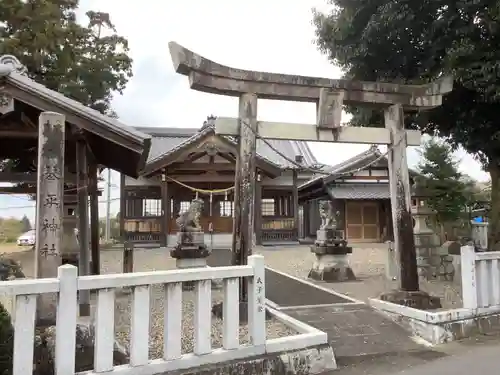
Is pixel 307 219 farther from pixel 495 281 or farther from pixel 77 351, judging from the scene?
pixel 77 351

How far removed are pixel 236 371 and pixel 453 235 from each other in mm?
13169

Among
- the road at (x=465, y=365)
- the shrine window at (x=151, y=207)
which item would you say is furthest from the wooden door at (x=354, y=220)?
the road at (x=465, y=365)

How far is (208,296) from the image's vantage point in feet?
13.7

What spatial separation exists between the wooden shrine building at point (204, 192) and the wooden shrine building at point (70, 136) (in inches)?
491

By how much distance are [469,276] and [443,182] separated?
9.17 meters

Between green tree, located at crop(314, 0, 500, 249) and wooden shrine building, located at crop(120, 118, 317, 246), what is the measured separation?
446 inches

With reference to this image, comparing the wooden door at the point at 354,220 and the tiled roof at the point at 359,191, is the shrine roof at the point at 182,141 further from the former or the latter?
the wooden door at the point at 354,220

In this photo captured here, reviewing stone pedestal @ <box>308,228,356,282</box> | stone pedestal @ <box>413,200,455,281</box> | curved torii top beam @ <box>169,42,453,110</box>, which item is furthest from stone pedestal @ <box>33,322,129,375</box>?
stone pedestal @ <box>413,200,455,281</box>

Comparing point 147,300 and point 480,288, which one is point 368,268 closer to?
point 480,288

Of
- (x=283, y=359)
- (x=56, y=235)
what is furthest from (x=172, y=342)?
(x=56, y=235)

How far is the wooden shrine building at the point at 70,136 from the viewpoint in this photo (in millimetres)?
5258

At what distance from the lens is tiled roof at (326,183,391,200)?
24.0 m

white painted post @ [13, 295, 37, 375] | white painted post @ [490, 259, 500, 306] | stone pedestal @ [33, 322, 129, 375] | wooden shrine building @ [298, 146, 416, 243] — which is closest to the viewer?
white painted post @ [13, 295, 37, 375]

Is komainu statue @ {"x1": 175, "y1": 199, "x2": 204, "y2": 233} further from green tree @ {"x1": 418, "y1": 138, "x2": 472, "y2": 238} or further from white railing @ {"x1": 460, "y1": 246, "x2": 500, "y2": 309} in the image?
green tree @ {"x1": 418, "y1": 138, "x2": 472, "y2": 238}
